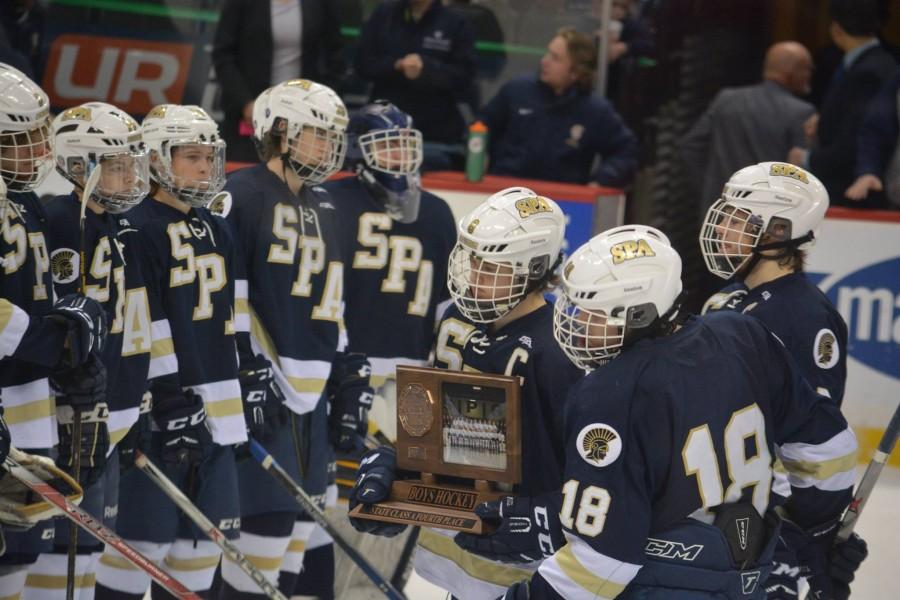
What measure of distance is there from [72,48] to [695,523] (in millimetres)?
4926

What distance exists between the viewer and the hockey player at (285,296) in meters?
3.78

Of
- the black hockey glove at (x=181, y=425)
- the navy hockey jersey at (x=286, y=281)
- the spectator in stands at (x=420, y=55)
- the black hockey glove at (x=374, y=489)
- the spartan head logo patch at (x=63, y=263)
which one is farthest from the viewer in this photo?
the spectator in stands at (x=420, y=55)

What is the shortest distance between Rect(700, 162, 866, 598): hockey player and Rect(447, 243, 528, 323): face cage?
2.25 feet

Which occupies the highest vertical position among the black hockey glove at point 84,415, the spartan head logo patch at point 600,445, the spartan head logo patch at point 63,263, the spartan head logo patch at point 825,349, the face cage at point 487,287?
the face cage at point 487,287

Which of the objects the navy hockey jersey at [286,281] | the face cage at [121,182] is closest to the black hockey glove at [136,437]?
the navy hockey jersey at [286,281]

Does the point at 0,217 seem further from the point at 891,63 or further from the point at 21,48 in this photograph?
the point at 891,63

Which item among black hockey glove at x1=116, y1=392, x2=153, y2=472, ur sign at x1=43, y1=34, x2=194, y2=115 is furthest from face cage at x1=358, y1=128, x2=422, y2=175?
ur sign at x1=43, y1=34, x2=194, y2=115

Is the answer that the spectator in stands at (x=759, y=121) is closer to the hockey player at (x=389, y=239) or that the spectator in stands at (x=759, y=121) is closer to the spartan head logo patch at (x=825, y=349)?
the hockey player at (x=389, y=239)

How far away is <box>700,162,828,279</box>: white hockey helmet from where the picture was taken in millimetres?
3230

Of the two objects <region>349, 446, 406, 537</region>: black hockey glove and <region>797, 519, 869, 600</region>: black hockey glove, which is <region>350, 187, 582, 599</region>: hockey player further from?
<region>797, 519, 869, 600</region>: black hockey glove

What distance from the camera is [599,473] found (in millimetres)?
2285

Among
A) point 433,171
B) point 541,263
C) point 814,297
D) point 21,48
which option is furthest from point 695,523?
point 21,48

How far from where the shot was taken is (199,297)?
352 centimetres

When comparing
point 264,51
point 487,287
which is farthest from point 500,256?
point 264,51
